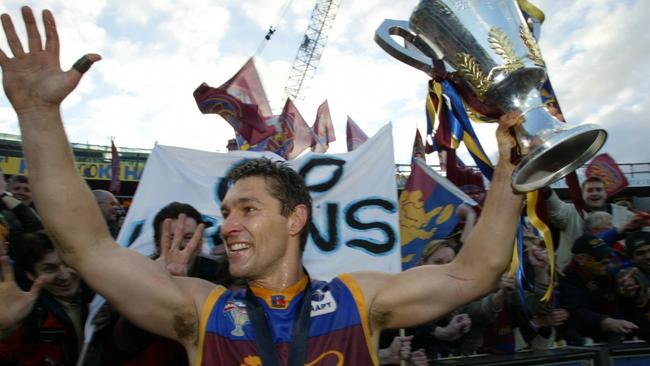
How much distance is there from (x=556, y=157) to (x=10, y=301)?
2.48m

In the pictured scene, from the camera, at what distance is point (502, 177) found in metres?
2.16

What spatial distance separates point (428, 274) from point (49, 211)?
1448 mm

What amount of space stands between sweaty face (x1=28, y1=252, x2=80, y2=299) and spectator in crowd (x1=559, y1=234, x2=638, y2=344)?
3.85m

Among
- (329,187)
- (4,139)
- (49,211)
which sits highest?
(4,139)

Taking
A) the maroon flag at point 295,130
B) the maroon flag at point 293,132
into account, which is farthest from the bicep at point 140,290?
the maroon flag at point 295,130

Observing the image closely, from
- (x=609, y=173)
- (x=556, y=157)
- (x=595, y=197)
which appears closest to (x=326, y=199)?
(x=595, y=197)

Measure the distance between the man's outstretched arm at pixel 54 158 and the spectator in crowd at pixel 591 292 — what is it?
12.6 ft

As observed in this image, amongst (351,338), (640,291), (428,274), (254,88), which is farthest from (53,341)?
(254,88)

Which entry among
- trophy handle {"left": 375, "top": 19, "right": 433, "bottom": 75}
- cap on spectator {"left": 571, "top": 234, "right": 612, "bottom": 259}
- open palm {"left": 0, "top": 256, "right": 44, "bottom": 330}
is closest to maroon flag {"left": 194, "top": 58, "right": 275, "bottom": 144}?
cap on spectator {"left": 571, "top": 234, "right": 612, "bottom": 259}

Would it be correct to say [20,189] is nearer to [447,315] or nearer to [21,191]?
[21,191]

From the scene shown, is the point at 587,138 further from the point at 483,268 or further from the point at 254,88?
the point at 254,88

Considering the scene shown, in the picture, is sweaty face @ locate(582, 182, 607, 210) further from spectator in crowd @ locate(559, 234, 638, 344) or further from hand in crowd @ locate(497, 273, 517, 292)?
hand in crowd @ locate(497, 273, 517, 292)

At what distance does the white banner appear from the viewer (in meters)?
4.46

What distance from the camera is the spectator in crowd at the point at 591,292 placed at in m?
4.38
